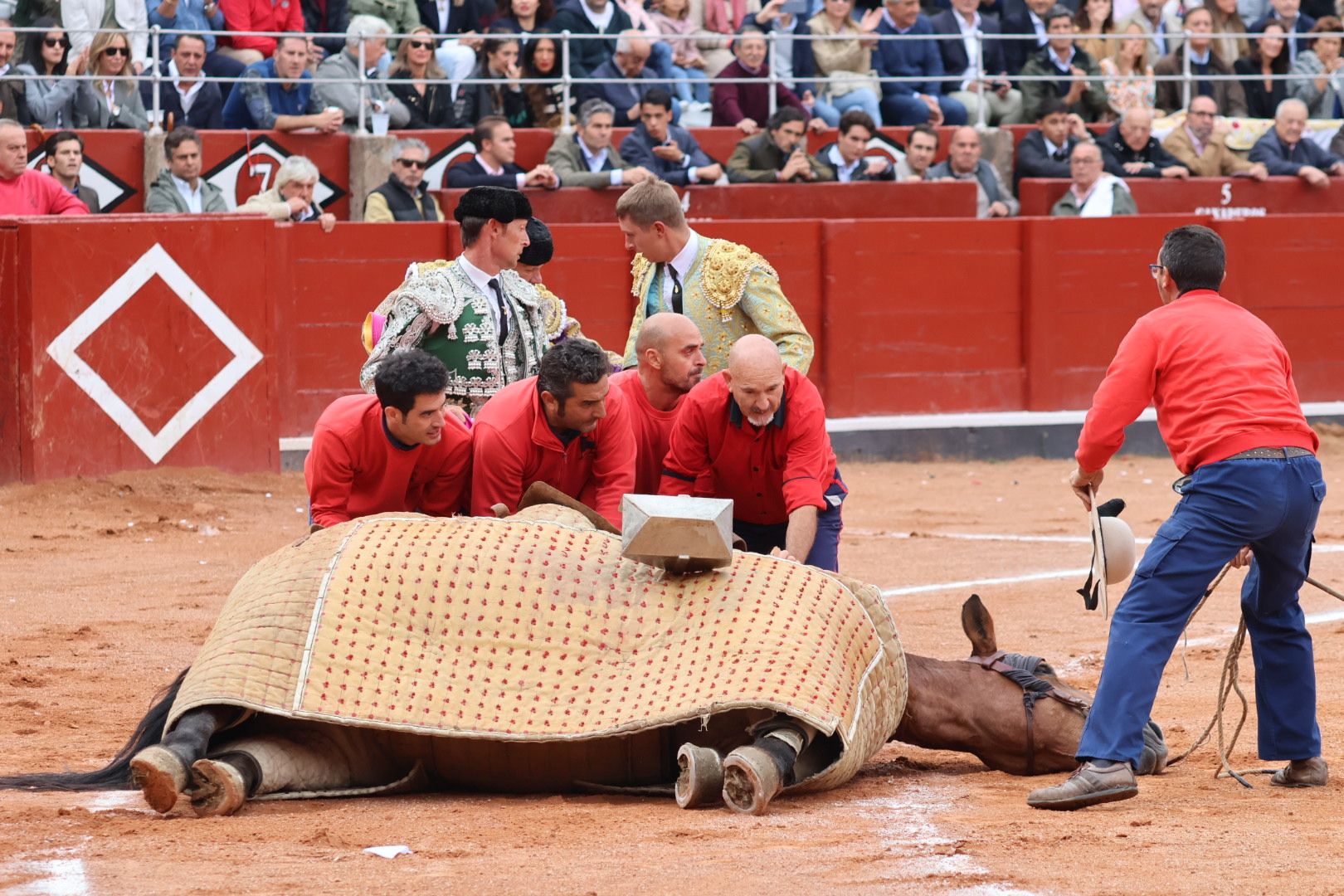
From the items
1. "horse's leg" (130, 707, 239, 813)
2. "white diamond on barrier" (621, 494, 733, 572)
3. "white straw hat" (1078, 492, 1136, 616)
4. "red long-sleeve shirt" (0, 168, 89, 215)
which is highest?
"red long-sleeve shirt" (0, 168, 89, 215)

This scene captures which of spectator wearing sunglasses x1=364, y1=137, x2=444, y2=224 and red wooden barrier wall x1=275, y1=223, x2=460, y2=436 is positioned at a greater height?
spectator wearing sunglasses x1=364, y1=137, x2=444, y2=224

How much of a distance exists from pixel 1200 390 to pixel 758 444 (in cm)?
154

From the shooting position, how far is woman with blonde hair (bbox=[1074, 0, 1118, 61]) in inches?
577

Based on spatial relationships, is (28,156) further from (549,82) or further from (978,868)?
(978,868)

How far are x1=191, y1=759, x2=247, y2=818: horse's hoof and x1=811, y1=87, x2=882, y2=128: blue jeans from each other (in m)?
9.59

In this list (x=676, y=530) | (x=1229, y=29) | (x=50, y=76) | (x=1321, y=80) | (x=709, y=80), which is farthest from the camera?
(x=1229, y=29)

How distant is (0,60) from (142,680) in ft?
18.9

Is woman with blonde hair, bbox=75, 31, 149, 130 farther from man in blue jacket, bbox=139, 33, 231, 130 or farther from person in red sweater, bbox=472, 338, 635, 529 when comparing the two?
person in red sweater, bbox=472, 338, 635, 529

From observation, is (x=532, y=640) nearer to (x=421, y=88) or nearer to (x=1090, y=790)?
(x=1090, y=790)

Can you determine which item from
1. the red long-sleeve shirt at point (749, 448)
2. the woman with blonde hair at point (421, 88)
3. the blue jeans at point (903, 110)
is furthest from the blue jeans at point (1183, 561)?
the blue jeans at point (903, 110)

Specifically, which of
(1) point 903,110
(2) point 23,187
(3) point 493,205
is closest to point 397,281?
(2) point 23,187

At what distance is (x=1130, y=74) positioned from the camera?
14516 millimetres

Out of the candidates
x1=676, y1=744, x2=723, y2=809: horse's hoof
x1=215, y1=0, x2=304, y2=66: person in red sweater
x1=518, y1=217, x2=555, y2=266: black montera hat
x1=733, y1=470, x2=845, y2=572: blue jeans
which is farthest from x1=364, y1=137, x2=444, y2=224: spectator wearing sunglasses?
x1=676, y1=744, x2=723, y2=809: horse's hoof

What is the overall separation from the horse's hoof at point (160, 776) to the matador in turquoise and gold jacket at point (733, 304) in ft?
8.59
